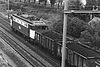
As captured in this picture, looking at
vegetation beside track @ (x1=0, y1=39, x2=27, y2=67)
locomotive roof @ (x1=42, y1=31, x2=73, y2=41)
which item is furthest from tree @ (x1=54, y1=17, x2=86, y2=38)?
vegetation beside track @ (x1=0, y1=39, x2=27, y2=67)

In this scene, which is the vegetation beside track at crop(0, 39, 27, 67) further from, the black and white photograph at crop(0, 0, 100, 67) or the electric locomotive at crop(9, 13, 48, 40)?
the electric locomotive at crop(9, 13, 48, 40)

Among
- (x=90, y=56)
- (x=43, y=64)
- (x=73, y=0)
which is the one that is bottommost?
(x=43, y=64)

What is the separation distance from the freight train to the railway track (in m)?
2.03

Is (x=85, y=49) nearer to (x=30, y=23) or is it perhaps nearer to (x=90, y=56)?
(x=90, y=56)

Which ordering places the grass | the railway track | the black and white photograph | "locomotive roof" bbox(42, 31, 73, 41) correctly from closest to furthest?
the black and white photograph < the grass < the railway track < "locomotive roof" bbox(42, 31, 73, 41)

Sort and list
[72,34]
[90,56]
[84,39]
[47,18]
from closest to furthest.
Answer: [90,56], [84,39], [72,34], [47,18]

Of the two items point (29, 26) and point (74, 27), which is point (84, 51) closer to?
point (29, 26)

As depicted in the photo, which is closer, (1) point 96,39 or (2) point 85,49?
(2) point 85,49

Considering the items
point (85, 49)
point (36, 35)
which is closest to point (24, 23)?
point (36, 35)

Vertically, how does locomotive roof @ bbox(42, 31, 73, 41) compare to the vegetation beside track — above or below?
above

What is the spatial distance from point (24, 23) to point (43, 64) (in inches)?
499

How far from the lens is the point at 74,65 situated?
21.2 meters

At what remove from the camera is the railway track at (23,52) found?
25.3 m

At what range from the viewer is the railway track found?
25.3m
